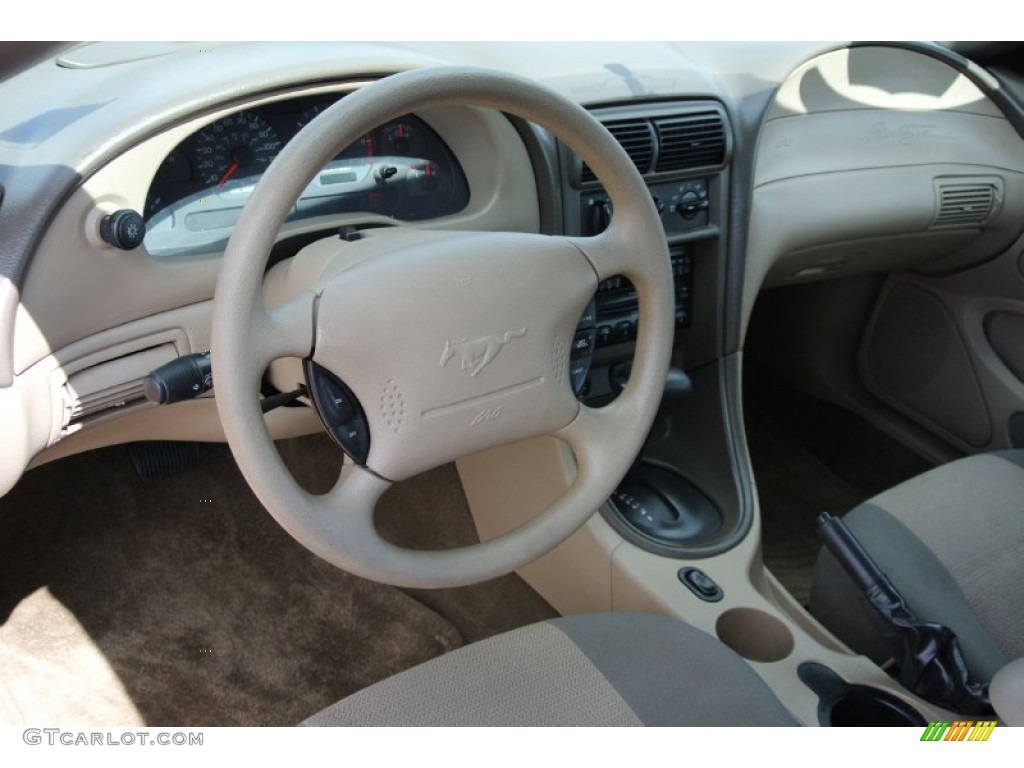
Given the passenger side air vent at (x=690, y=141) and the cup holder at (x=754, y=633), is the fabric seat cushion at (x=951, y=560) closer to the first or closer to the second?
the cup holder at (x=754, y=633)

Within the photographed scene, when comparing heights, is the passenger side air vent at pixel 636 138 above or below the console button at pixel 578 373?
above

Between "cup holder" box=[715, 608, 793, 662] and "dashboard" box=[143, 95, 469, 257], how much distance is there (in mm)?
707

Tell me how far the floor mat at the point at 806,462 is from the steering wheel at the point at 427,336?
1.02m

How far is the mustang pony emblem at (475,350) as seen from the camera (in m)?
1.07

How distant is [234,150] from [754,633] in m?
0.96

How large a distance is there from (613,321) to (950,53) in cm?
96

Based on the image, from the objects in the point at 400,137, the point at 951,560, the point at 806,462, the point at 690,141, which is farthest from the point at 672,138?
the point at 806,462

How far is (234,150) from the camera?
128cm

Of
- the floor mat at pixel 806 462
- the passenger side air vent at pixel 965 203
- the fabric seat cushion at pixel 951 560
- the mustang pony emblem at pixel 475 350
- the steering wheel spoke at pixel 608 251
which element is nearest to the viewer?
the mustang pony emblem at pixel 475 350

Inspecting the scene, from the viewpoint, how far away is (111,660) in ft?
5.53

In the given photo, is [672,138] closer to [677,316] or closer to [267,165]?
[677,316]
